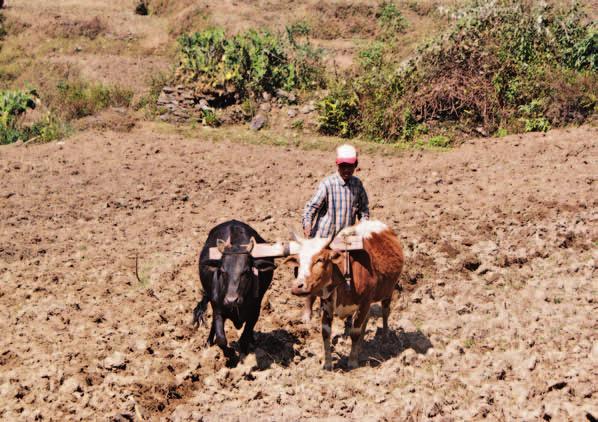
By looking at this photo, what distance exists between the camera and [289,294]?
316 inches

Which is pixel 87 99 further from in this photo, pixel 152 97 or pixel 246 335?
pixel 246 335

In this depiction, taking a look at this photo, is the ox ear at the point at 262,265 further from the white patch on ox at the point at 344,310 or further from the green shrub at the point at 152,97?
the green shrub at the point at 152,97

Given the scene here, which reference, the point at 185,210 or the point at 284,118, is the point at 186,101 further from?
the point at 185,210

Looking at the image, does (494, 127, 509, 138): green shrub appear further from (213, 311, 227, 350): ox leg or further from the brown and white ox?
(213, 311, 227, 350): ox leg

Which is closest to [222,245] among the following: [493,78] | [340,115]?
[340,115]

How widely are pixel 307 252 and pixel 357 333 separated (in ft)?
3.90

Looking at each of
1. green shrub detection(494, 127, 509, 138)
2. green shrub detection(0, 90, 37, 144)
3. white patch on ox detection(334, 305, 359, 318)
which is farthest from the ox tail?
green shrub detection(0, 90, 37, 144)

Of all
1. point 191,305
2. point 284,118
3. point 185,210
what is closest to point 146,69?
point 284,118

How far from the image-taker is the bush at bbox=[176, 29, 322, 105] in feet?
59.2

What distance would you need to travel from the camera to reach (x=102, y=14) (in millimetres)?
30969

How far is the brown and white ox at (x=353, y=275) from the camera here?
529 cm

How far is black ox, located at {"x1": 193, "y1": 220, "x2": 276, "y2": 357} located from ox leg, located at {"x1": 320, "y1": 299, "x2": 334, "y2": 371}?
0.62m

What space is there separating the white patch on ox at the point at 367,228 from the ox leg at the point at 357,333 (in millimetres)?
692

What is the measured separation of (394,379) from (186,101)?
1384 centimetres
